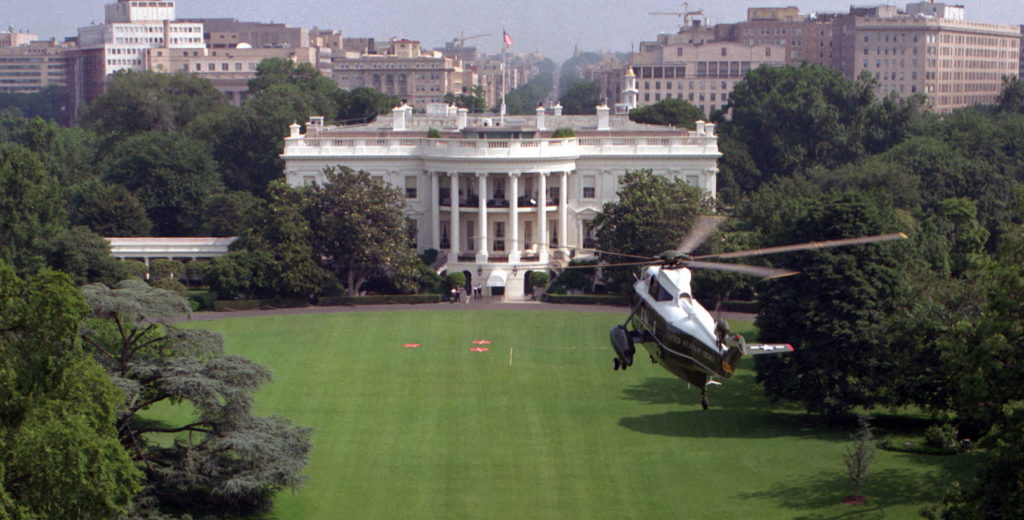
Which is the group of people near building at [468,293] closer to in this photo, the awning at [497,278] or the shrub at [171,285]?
the awning at [497,278]

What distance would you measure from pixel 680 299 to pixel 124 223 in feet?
262

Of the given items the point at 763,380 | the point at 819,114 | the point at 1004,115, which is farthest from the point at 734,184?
the point at 763,380

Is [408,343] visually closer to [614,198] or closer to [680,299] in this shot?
[614,198]

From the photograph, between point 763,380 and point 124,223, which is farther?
point 124,223

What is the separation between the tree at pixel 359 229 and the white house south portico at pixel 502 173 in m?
7.44

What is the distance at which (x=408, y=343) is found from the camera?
8688cm

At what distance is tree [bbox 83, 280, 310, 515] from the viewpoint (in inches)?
2117

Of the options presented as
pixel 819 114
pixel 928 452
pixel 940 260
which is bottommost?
pixel 928 452

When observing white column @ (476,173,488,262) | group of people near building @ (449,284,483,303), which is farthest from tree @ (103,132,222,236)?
group of people near building @ (449,284,483,303)

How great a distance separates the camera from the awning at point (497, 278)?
106 meters

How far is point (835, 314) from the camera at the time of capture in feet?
219

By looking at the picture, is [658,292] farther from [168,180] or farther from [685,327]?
[168,180]

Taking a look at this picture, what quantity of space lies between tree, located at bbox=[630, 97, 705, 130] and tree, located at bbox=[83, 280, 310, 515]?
99.6 m

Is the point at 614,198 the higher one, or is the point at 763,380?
the point at 614,198
